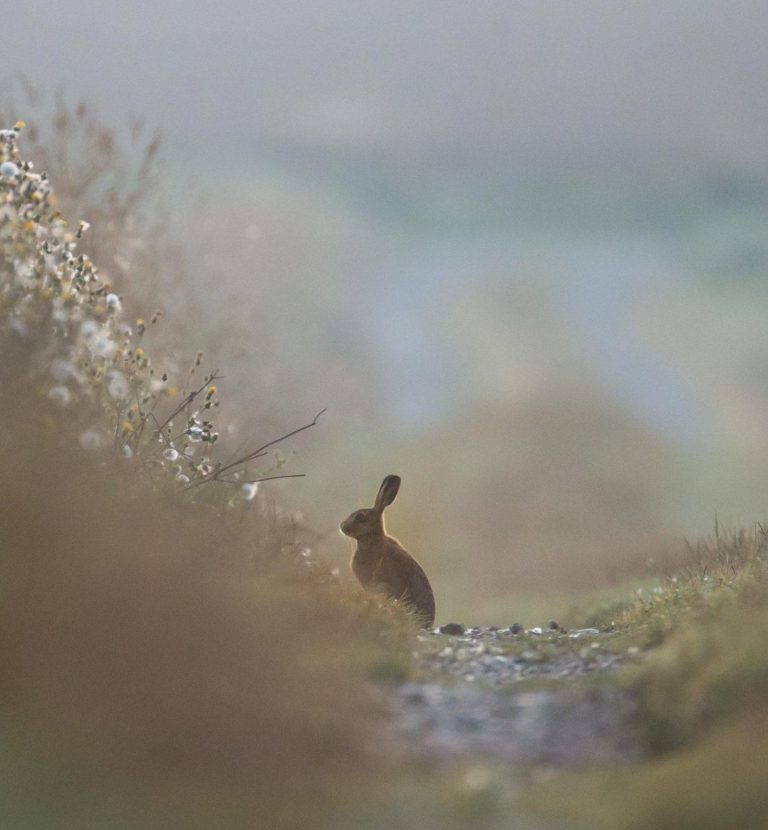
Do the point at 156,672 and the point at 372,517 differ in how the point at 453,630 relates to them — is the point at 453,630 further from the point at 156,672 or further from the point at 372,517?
the point at 156,672

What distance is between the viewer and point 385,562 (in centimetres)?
1127

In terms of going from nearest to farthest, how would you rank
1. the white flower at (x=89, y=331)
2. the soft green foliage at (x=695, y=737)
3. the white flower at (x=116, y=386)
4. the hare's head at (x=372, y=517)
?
the soft green foliage at (x=695, y=737)
the white flower at (x=89, y=331)
the white flower at (x=116, y=386)
the hare's head at (x=372, y=517)

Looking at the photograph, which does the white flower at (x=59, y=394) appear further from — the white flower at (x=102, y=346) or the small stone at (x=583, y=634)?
the small stone at (x=583, y=634)

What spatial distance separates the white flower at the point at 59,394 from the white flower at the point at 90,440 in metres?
0.27

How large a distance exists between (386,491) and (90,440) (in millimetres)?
4025

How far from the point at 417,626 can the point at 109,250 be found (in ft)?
34.9

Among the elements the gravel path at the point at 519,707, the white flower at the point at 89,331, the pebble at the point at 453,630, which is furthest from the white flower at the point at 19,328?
the pebble at the point at 453,630

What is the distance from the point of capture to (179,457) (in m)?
10.2

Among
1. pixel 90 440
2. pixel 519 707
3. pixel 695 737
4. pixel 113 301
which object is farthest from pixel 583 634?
pixel 113 301

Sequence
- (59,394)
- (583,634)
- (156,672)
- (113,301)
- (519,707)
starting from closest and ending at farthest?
(156,672) → (519,707) → (59,394) → (113,301) → (583,634)

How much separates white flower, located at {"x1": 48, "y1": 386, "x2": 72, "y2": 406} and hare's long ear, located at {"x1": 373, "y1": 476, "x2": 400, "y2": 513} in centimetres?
400

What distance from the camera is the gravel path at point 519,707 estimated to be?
6398 millimetres

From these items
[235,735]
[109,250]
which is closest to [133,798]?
[235,735]

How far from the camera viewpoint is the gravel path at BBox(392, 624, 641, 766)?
640cm
